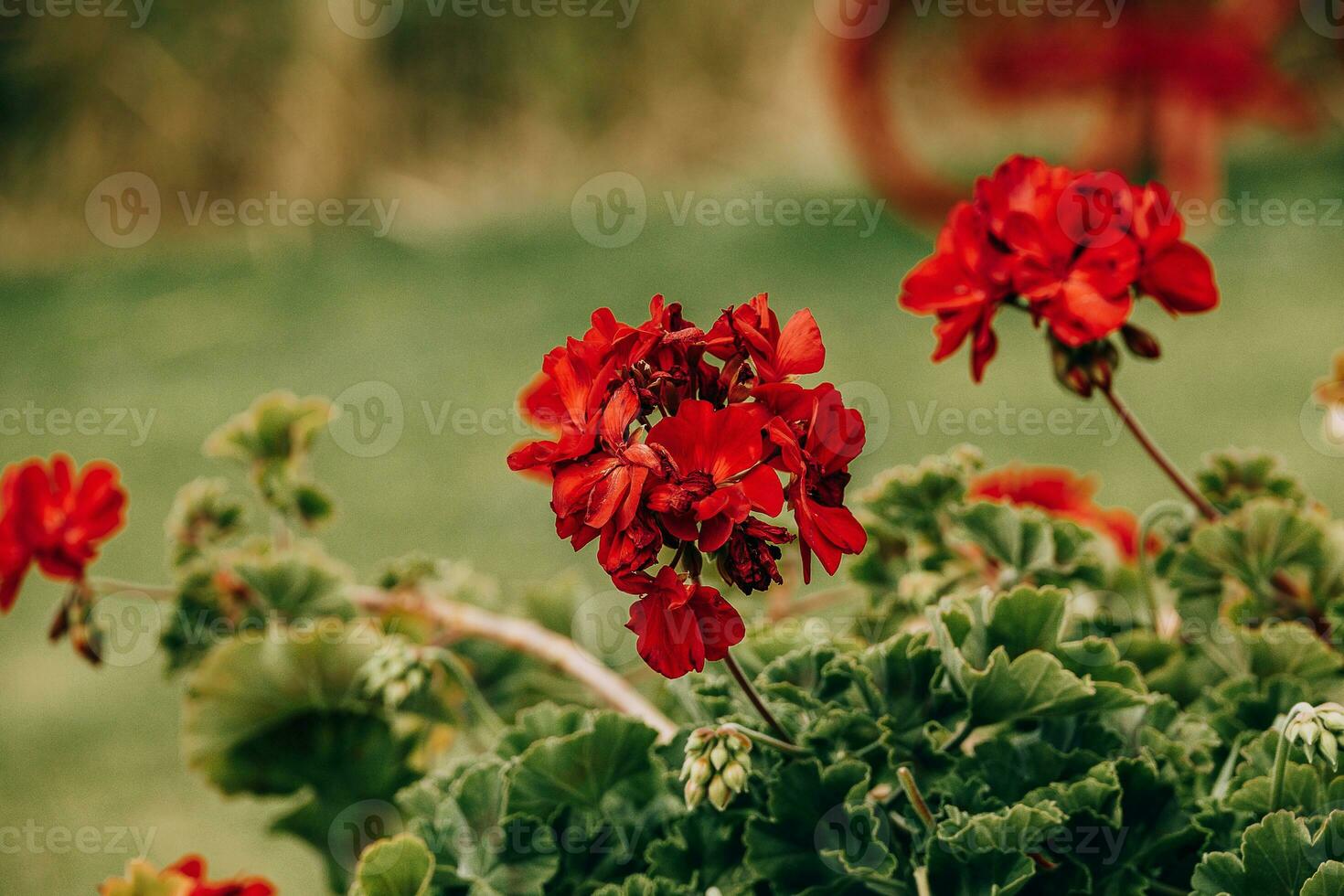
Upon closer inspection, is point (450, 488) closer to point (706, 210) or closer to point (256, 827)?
point (256, 827)

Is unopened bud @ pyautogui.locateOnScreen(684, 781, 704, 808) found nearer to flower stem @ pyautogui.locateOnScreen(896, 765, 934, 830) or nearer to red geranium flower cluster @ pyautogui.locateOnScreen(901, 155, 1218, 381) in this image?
flower stem @ pyautogui.locateOnScreen(896, 765, 934, 830)

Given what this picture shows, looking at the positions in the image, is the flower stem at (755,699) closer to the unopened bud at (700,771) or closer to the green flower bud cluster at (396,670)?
the unopened bud at (700,771)

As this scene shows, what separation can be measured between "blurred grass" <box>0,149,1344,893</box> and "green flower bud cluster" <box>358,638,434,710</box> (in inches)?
29.5

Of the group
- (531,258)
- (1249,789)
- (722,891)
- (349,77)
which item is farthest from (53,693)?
(349,77)

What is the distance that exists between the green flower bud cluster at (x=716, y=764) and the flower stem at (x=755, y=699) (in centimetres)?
2

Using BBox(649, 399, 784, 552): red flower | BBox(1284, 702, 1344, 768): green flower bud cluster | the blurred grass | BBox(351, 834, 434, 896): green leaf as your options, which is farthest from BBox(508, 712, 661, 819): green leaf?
the blurred grass

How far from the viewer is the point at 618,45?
164 inches

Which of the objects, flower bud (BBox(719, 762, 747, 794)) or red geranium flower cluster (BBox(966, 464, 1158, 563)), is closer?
flower bud (BBox(719, 762, 747, 794))

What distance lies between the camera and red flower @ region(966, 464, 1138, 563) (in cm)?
93

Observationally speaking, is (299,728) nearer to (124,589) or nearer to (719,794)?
(124,589)

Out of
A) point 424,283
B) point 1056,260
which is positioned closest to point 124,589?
point 1056,260

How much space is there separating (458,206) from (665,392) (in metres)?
3.65

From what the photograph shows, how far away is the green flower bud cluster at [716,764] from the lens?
20.2 inches

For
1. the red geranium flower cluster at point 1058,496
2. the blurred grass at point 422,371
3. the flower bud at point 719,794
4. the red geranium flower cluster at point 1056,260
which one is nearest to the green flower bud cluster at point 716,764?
the flower bud at point 719,794
